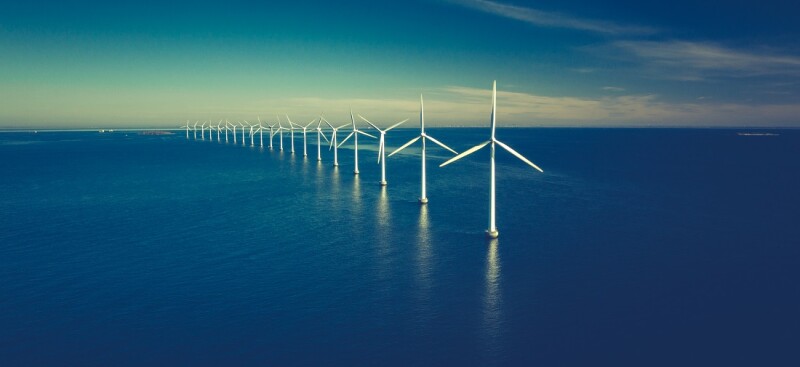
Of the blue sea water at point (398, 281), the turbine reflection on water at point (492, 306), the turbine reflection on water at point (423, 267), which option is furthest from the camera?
the turbine reflection on water at point (423, 267)

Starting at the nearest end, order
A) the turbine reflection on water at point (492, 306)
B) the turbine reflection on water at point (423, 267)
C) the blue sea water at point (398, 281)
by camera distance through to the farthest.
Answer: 1. the blue sea water at point (398, 281)
2. the turbine reflection on water at point (492, 306)
3. the turbine reflection on water at point (423, 267)

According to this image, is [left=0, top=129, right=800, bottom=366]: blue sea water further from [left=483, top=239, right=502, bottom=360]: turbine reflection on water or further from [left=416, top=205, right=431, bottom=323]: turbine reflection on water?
[left=416, top=205, right=431, bottom=323]: turbine reflection on water

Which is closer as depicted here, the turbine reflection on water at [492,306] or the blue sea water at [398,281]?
the blue sea water at [398,281]

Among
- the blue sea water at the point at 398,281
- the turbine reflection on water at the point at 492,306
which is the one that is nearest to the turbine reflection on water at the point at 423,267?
the blue sea water at the point at 398,281

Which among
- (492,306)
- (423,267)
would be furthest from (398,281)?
(492,306)

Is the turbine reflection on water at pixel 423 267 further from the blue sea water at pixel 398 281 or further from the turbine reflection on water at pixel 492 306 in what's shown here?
the turbine reflection on water at pixel 492 306

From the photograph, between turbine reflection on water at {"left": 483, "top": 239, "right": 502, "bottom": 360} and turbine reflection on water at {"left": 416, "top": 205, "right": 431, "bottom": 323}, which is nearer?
turbine reflection on water at {"left": 483, "top": 239, "right": 502, "bottom": 360}

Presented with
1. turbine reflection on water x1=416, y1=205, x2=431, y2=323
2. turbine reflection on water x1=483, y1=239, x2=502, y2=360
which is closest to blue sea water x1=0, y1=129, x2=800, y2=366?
turbine reflection on water x1=483, y1=239, x2=502, y2=360

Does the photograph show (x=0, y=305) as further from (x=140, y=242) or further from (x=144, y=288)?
(x=140, y=242)
